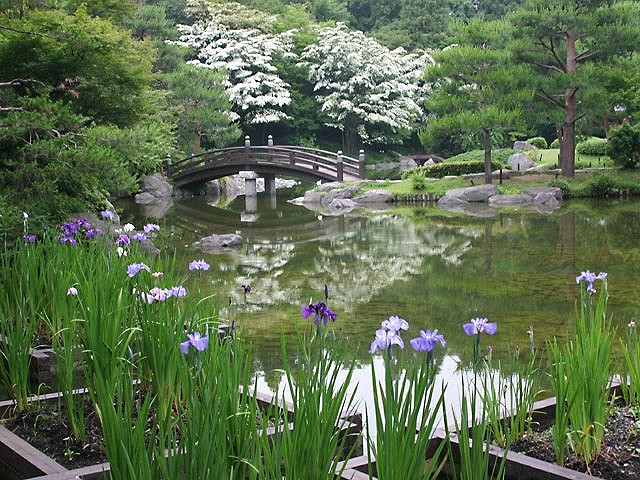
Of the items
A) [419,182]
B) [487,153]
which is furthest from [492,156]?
[487,153]

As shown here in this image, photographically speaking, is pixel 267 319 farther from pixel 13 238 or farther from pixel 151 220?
pixel 151 220

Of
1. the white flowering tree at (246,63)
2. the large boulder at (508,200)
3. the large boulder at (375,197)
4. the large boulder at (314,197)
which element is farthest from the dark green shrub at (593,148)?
the white flowering tree at (246,63)

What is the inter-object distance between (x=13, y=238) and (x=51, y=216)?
3.58 feet

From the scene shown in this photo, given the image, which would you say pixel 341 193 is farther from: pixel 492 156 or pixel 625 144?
pixel 492 156

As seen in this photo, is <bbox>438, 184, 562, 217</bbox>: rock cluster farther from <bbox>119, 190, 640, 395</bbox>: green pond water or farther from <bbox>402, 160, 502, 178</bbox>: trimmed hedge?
<bbox>402, 160, 502, 178</bbox>: trimmed hedge

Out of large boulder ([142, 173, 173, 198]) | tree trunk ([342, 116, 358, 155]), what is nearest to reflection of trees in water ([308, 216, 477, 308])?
large boulder ([142, 173, 173, 198])

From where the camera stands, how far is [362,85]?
99.7 ft

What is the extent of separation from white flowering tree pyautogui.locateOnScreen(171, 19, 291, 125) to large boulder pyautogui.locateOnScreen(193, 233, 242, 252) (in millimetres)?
17792

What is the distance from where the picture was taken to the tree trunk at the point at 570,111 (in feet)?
59.9

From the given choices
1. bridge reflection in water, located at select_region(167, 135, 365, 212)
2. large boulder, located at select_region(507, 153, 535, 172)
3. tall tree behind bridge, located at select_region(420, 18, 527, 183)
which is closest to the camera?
tall tree behind bridge, located at select_region(420, 18, 527, 183)

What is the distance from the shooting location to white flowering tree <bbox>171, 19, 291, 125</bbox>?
2964cm

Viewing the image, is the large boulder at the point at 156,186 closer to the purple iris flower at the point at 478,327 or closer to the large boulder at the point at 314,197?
the large boulder at the point at 314,197

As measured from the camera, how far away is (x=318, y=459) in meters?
2.09

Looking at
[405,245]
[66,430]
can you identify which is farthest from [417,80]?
[66,430]
